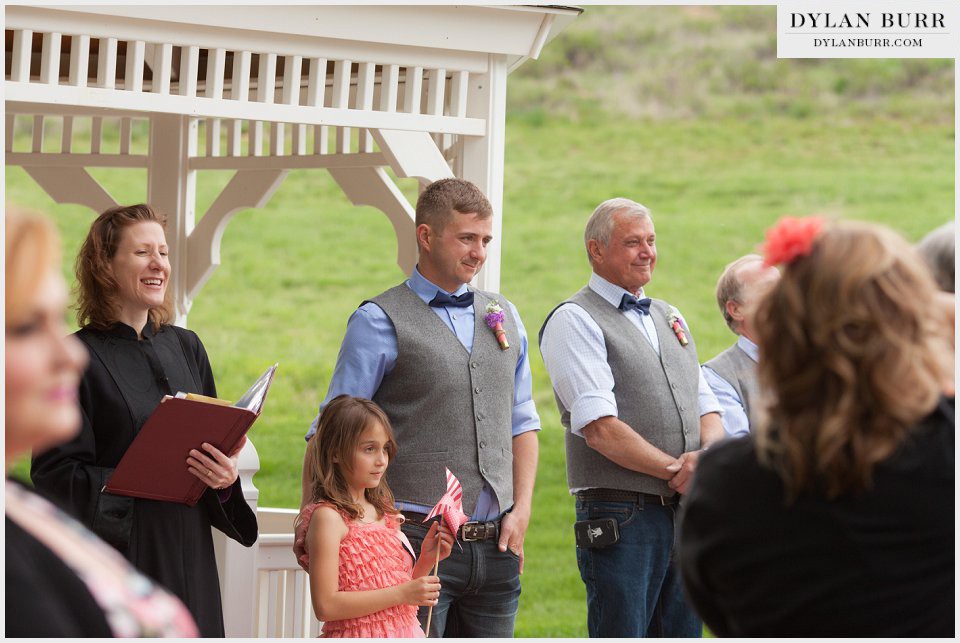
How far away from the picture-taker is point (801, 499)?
1938 mm

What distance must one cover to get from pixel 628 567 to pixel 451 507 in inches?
32.5

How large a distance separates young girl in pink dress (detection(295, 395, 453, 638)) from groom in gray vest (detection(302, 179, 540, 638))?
13 centimetres

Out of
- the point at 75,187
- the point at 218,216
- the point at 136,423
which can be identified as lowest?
the point at 136,423

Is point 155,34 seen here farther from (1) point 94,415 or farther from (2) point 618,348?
(2) point 618,348

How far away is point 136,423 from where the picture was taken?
11.6 ft

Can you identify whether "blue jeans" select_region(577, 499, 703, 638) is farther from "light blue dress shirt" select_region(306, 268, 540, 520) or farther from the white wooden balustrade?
the white wooden balustrade

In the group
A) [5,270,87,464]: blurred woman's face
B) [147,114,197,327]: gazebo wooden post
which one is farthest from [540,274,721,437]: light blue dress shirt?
[147,114,197,327]: gazebo wooden post

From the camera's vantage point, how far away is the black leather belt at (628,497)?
414 cm

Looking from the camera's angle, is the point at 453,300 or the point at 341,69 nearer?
the point at 453,300

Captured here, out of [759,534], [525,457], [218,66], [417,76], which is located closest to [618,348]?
[525,457]

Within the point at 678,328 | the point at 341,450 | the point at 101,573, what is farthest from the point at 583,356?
the point at 101,573

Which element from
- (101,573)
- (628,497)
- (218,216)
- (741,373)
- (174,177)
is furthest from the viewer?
(174,177)

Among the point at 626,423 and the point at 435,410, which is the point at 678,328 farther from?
the point at 435,410

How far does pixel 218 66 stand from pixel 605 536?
2.01 meters
